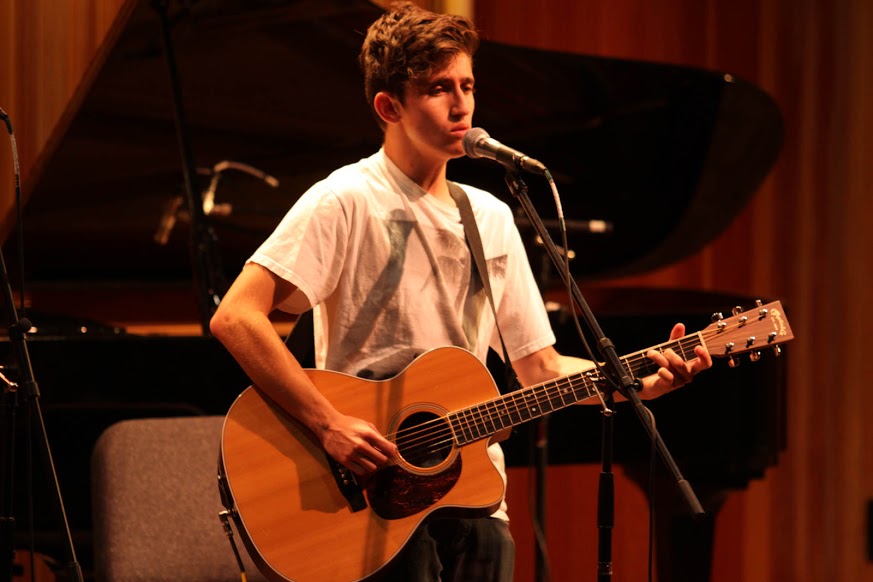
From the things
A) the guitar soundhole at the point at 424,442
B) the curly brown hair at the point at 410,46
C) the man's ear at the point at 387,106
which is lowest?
the guitar soundhole at the point at 424,442

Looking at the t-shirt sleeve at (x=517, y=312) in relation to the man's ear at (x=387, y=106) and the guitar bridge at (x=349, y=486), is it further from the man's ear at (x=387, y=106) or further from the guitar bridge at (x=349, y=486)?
the guitar bridge at (x=349, y=486)

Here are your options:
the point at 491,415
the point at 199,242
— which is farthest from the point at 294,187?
the point at 491,415

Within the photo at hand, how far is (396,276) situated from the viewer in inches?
92.1

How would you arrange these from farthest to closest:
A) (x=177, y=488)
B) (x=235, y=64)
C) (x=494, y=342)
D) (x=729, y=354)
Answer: (x=235, y=64) → (x=177, y=488) → (x=494, y=342) → (x=729, y=354)

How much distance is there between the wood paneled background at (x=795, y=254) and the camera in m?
5.45

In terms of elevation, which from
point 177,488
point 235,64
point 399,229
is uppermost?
point 235,64

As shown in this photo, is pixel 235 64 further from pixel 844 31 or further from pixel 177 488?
pixel 844 31

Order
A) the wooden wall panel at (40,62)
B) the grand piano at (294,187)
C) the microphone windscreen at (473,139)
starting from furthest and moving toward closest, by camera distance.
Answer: the wooden wall panel at (40,62)
the grand piano at (294,187)
the microphone windscreen at (473,139)

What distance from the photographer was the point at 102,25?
4395 mm

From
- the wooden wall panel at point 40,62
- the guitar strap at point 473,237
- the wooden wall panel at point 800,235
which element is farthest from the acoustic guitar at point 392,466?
the wooden wall panel at point 800,235

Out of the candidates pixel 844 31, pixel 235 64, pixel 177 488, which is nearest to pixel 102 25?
pixel 235 64

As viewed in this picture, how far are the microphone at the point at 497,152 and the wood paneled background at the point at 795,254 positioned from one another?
3.35m

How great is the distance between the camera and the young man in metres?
2.28

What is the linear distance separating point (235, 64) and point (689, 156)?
1844 mm
